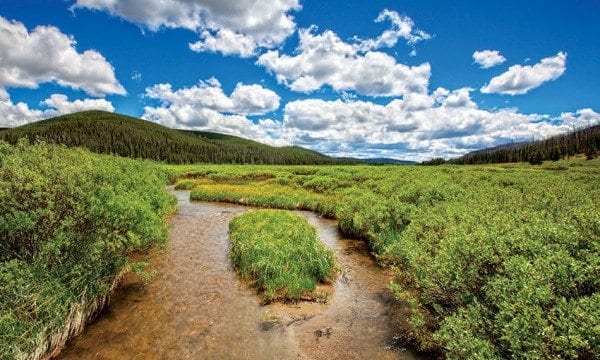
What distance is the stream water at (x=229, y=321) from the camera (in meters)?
11.3

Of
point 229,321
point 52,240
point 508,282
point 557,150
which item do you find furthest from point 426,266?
point 557,150

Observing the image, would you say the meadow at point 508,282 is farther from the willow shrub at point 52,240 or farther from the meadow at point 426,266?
the willow shrub at point 52,240

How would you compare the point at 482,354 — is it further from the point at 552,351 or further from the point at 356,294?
the point at 356,294

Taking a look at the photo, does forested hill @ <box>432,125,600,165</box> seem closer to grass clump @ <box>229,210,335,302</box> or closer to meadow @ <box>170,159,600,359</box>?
meadow @ <box>170,159,600,359</box>

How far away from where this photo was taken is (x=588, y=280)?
7699 mm

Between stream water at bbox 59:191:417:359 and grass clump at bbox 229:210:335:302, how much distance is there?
2.17 feet

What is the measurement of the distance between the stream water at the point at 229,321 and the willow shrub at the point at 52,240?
157 cm

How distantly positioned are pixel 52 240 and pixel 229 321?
662cm

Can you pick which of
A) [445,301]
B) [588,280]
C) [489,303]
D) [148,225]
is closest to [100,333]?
[148,225]

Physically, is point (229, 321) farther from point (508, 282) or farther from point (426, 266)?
point (508, 282)

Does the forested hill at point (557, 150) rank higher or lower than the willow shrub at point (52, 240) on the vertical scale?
higher

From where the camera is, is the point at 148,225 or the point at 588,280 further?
the point at 148,225

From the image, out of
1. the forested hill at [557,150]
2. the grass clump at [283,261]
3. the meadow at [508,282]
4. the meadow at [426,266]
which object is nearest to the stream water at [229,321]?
the grass clump at [283,261]

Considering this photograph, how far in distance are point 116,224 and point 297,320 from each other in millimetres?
7626
